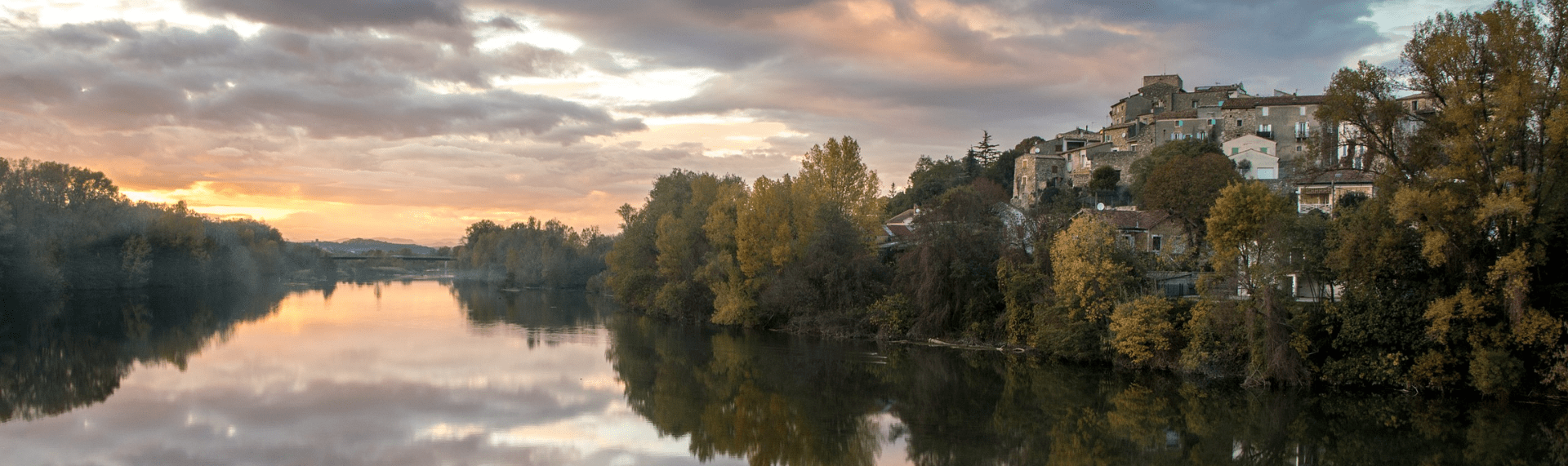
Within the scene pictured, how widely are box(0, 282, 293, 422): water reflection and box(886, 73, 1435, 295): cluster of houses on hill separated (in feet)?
107

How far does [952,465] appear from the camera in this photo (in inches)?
664

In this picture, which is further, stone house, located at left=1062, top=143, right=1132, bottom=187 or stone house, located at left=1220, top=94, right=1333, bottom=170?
stone house, located at left=1062, top=143, right=1132, bottom=187

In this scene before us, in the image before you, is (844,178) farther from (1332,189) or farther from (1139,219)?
(1332,189)

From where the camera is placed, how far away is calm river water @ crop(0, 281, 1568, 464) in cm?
1766

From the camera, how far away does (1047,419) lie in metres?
21.1

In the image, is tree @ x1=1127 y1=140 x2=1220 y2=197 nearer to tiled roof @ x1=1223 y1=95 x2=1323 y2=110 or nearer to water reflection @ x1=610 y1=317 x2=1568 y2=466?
tiled roof @ x1=1223 y1=95 x2=1323 y2=110

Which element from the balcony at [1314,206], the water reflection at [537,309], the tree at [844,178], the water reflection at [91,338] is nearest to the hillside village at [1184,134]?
the balcony at [1314,206]

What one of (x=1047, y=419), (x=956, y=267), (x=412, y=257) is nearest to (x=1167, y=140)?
(x=956, y=267)

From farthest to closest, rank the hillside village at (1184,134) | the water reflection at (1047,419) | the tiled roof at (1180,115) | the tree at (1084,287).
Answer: the tiled roof at (1180,115)
the hillside village at (1184,134)
the tree at (1084,287)
the water reflection at (1047,419)

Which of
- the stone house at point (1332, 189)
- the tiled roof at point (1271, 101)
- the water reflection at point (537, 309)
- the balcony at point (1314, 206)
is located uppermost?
the tiled roof at point (1271, 101)

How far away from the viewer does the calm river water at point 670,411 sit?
1766cm

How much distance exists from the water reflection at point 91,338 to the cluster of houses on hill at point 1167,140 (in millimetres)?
32732

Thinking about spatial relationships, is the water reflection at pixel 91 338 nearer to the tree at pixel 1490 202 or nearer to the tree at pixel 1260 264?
the tree at pixel 1260 264

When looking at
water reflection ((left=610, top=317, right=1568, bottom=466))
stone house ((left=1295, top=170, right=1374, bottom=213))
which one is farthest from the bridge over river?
water reflection ((left=610, top=317, right=1568, bottom=466))
